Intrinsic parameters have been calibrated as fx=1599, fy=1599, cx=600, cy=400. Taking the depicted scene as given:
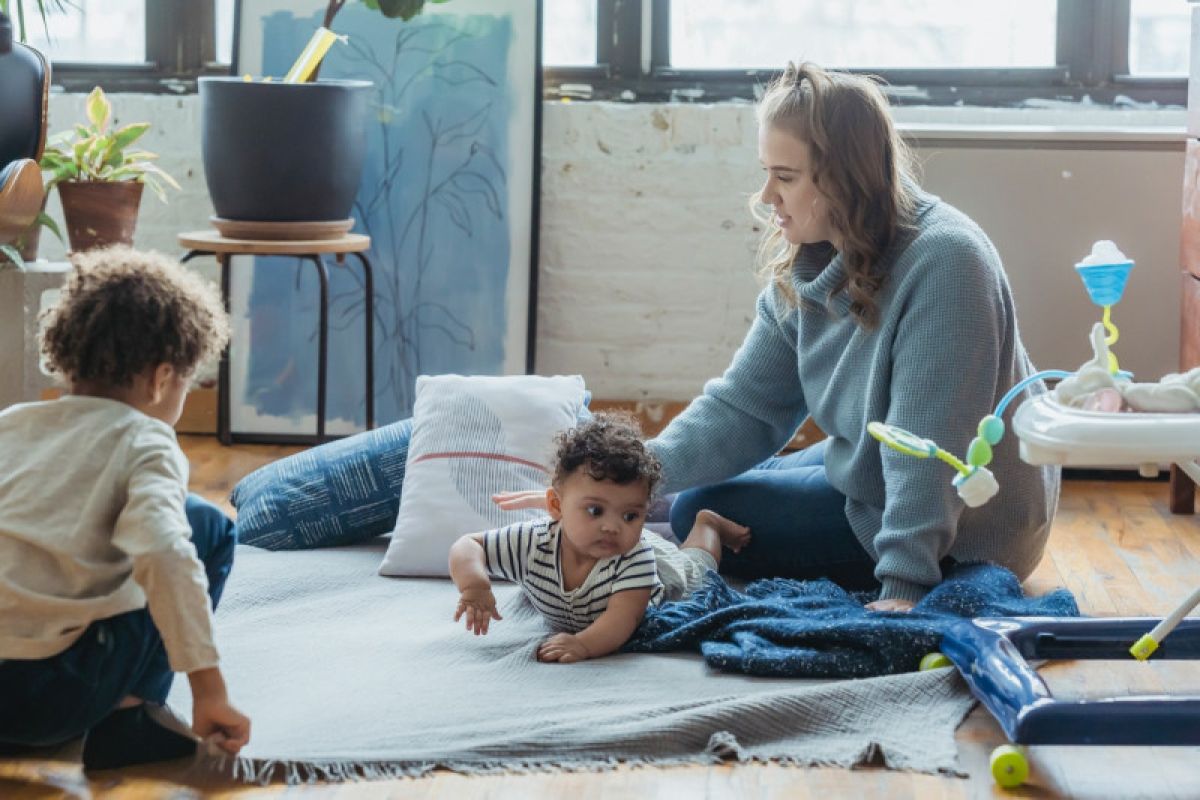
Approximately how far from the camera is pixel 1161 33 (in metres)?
3.52

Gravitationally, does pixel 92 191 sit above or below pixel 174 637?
above

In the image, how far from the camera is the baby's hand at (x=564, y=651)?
194cm

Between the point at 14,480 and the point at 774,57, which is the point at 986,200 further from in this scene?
the point at 14,480

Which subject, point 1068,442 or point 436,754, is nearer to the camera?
point 1068,442

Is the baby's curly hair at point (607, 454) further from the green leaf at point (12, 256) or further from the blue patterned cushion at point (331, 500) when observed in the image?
the green leaf at point (12, 256)

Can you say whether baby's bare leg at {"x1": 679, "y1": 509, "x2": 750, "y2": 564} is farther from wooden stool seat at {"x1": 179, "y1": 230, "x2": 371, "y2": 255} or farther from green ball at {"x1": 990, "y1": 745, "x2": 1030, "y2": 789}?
wooden stool seat at {"x1": 179, "y1": 230, "x2": 371, "y2": 255}

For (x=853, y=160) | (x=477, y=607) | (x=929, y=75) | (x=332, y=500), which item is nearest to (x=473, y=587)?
(x=477, y=607)

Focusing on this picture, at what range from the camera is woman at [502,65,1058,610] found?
206 cm

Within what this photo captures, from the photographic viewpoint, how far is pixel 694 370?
3.64m

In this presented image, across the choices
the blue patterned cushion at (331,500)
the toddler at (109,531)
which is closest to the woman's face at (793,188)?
the blue patterned cushion at (331,500)

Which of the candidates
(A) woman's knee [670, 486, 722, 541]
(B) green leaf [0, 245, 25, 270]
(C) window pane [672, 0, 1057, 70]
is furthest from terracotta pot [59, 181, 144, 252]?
(A) woman's knee [670, 486, 722, 541]

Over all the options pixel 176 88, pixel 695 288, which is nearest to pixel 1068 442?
pixel 695 288

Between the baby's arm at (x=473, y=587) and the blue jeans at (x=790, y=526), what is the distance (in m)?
0.51

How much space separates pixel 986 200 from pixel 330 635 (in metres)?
1.73
